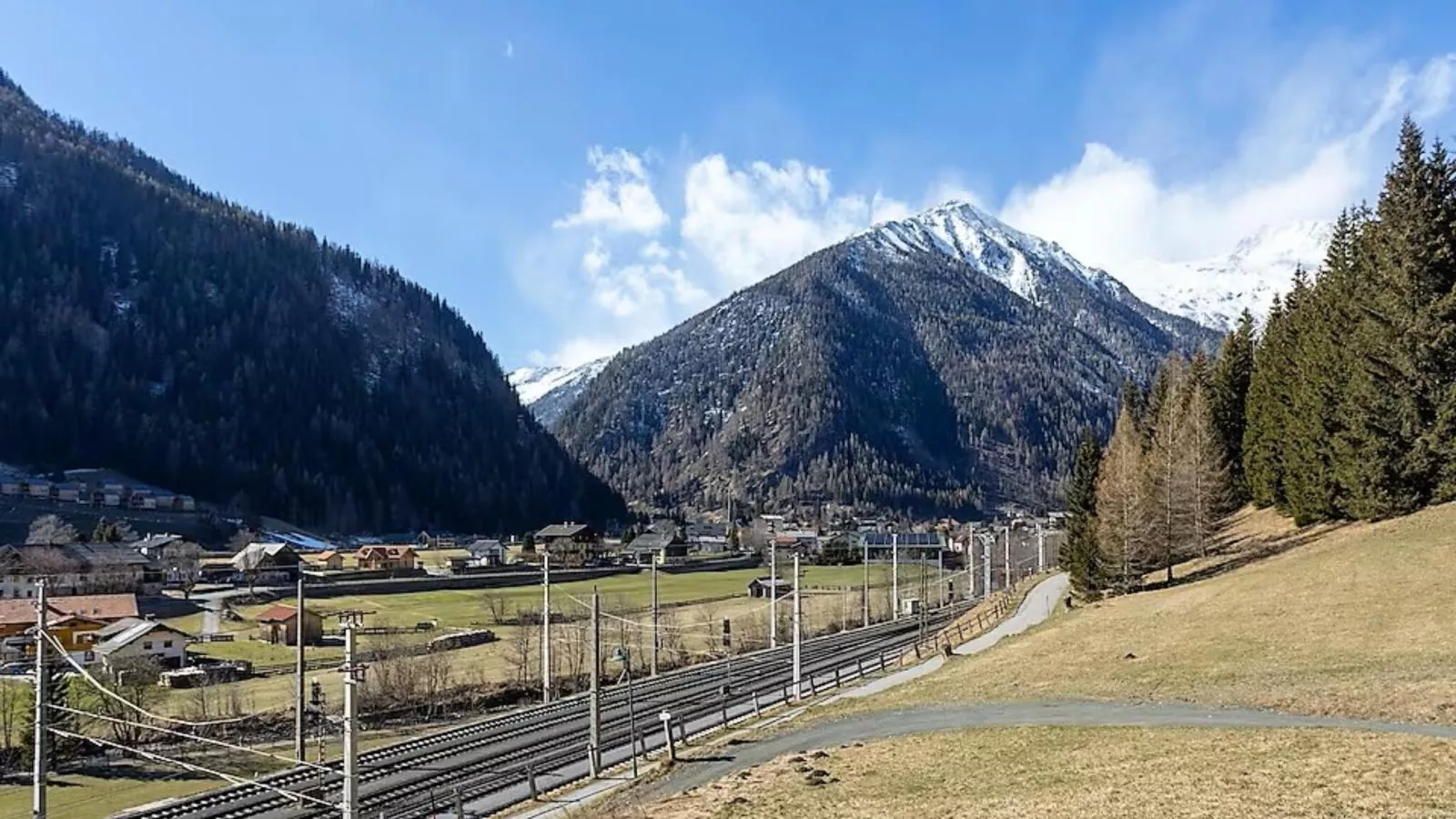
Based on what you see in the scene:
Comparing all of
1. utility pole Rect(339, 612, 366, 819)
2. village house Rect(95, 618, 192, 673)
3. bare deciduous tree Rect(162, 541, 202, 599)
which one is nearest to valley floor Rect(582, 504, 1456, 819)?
utility pole Rect(339, 612, 366, 819)

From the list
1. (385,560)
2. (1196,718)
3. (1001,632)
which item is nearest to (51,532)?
(385,560)

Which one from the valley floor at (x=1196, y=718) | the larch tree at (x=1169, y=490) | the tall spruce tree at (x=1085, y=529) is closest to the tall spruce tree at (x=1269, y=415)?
the larch tree at (x=1169, y=490)

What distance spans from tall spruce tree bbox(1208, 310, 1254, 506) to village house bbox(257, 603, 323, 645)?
71.0 metres

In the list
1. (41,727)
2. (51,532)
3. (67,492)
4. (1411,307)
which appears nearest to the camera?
(41,727)

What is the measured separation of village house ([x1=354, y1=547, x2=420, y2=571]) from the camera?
403 ft

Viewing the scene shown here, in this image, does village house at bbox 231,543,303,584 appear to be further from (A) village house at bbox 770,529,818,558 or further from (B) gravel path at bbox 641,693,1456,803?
(B) gravel path at bbox 641,693,1456,803

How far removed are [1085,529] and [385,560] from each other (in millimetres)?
92362

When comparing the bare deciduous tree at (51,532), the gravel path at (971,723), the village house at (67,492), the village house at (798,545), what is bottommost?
the village house at (798,545)

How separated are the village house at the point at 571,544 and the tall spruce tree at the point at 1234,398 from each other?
313 feet

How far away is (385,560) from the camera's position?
4998 inches

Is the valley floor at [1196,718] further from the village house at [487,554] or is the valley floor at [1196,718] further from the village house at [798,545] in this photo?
the village house at [798,545]

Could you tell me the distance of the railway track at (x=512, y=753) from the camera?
103 ft

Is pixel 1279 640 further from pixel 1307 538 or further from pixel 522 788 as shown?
pixel 522 788

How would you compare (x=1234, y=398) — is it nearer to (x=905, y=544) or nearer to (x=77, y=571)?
(x=905, y=544)
